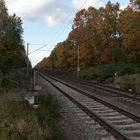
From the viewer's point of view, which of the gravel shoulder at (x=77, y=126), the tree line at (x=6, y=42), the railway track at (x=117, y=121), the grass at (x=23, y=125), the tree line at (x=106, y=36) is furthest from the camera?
the tree line at (x=106, y=36)

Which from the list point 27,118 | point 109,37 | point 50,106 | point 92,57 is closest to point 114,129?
point 27,118

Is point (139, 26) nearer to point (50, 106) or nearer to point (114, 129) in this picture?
point (50, 106)

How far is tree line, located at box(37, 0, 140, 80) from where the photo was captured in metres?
54.8

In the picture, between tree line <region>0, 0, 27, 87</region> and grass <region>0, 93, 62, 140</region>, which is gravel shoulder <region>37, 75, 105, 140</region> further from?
tree line <region>0, 0, 27, 87</region>

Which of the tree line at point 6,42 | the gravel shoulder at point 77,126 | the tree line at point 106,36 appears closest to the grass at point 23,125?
the gravel shoulder at point 77,126

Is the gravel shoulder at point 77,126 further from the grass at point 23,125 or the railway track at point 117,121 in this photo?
the grass at point 23,125

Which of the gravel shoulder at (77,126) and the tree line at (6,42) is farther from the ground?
the tree line at (6,42)

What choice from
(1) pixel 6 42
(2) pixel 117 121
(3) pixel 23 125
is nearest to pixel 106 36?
(1) pixel 6 42

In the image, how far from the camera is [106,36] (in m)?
67.7

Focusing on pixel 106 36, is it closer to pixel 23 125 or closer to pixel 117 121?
pixel 117 121

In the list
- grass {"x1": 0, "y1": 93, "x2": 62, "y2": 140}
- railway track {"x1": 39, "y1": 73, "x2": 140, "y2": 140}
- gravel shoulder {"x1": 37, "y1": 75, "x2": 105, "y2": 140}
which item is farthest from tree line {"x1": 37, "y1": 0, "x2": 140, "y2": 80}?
grass {"x1": 0, "y1": 93, "x2": 62, "y2": 140}

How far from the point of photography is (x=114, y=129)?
1365 centimetres

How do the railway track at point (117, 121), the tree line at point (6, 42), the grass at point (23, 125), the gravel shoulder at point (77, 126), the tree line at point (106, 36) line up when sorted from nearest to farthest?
1. the grass at point (23, 125)
2. the railway track at point (117, 121)
3. the gravel shoulder at point (77, 126)
4. the tree line at point (6, 42)
5. the tree line at point (106, 36)

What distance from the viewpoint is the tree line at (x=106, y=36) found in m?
54.8
